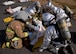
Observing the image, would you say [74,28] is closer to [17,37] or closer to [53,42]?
[53,42]

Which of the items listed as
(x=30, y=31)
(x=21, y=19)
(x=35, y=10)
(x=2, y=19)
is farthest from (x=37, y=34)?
(x=2, y=19)

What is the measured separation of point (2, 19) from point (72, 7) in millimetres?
3379

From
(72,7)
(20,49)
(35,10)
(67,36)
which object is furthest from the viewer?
(72,7)

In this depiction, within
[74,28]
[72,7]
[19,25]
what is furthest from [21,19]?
[72,7]

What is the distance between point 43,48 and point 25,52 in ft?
2.08

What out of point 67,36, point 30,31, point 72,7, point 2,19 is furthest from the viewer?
point 72,7

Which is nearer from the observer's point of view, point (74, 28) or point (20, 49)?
point (20, 49)

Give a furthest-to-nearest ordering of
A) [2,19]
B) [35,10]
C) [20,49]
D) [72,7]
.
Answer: [72,7]
[2,19]
[35,10]
[20,49]

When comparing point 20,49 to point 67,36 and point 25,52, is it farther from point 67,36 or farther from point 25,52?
point 67,36

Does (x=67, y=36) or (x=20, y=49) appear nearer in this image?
(x=67, y=36)

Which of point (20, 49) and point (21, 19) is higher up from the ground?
point (21, 19)

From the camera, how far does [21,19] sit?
7.70m

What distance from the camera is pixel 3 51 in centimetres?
715

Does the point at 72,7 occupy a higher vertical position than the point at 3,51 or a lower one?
higher
